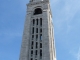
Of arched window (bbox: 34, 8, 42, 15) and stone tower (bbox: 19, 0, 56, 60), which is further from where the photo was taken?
arched window (bbox: 34, 8, 42, 15)

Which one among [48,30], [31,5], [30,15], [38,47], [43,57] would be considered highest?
[31,5]

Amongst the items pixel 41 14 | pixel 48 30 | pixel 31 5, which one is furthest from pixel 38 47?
pixel 31 5

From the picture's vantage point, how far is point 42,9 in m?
54.8

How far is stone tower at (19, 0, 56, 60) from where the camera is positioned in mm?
45194

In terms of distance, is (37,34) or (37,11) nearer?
(37,34)

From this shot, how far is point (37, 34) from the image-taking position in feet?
163

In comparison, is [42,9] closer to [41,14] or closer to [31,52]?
[41,14]

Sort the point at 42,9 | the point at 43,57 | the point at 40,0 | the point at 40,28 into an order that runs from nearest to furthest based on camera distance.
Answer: the point at 43,57
the point at 40,28
the point at 42,9
the point at 40,0

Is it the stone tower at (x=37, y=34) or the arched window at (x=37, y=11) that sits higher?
the arched window at (x=37, y=11)

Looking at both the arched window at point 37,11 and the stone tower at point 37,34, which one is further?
the arched window at point 37,11

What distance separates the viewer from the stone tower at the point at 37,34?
4519 cm

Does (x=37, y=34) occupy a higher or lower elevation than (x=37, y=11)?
lower

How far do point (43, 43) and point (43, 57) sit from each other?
413cm

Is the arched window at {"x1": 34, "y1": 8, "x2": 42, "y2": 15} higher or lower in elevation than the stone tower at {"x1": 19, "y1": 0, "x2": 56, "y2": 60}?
higher
